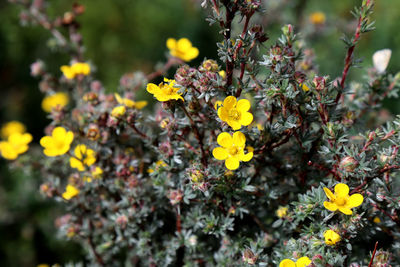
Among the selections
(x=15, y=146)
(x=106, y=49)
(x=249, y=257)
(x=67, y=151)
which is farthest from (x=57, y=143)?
(x=106, y=49)

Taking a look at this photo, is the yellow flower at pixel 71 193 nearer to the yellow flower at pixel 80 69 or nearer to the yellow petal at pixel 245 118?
the yellow flower at pixel 80 69

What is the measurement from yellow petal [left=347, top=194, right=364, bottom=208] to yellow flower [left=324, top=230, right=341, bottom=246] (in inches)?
4.2

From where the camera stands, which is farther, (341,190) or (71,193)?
(71,193)

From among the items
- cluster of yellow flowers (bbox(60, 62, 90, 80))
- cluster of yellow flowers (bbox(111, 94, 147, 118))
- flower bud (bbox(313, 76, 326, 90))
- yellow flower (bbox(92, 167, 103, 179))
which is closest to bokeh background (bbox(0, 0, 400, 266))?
cluster of yellow flowers (bbox(60, 62, 90, 80))

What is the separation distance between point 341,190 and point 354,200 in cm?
5

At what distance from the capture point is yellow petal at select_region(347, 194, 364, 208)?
1.26 m

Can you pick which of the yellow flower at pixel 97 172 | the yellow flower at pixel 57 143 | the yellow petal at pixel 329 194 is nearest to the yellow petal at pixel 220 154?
the yellow petal at pixel 329 194

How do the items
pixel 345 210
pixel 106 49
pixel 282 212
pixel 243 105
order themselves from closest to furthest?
1. pixel 345 210
2. pixel 243 105
3. pixel 282 212
4. pixel 106 49

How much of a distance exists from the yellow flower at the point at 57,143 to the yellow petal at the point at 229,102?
760 millimetres

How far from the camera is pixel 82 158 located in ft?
5.64

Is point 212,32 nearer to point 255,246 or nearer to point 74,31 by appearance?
point 74,31

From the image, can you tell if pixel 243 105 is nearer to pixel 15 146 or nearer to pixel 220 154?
pixel 220 154

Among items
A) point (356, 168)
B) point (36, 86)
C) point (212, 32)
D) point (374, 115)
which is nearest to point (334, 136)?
point (356, 168)

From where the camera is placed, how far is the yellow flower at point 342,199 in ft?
4.15
